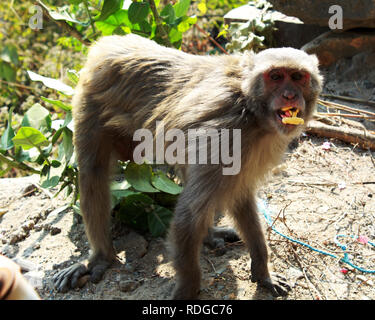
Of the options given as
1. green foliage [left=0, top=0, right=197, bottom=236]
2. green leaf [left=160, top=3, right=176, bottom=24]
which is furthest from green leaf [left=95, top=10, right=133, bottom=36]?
green leaf [left=160, top=3, right=176, bottom=24]

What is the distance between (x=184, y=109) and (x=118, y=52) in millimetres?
1044

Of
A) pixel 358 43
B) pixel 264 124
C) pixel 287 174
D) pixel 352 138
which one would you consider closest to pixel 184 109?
pixel 264 124

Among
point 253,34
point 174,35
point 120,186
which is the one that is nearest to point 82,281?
point 120,186

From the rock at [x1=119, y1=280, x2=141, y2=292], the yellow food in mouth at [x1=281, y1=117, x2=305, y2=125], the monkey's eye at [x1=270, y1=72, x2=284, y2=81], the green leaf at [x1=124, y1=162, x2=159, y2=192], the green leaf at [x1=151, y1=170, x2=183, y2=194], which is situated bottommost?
the rock at [x1=119, y1=280, x2=141, y2=292]

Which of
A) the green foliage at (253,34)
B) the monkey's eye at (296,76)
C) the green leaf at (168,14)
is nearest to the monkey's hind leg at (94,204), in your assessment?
the monkey's eye at (296,76)

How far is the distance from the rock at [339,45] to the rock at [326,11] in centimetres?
14

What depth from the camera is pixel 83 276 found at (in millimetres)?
4266

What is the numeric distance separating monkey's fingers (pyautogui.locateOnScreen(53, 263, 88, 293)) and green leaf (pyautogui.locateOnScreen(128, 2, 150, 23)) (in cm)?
287

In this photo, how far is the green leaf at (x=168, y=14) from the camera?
5.49 meters

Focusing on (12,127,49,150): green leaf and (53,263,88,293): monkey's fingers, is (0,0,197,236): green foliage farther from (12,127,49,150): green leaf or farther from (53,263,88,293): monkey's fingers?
(53,263,88,293): monkey's fingers

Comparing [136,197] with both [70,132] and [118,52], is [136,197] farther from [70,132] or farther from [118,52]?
[118,52]

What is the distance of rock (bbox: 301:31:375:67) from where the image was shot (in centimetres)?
656

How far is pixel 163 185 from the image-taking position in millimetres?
4715

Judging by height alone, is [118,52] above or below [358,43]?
above
